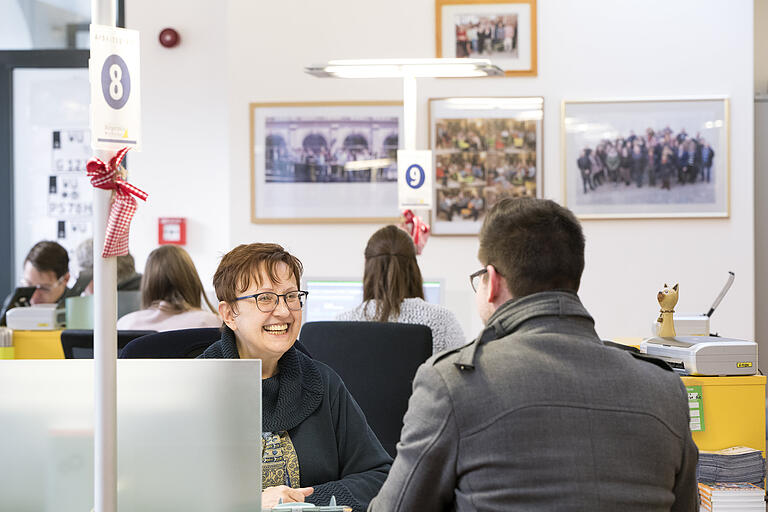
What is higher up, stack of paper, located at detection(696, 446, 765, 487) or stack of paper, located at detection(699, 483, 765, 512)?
stack of paper, located at detection(696, 446, 765, 487)

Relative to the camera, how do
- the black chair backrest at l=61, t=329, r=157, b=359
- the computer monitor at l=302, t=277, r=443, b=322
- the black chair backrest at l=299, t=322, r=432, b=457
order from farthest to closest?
the computer monitor at l=302, t=277, r=443, b=322 → the black chair backrest at l=61, t=329, r=157, b=359 → the black chair backrest at l=299, t=322, r=432, b=457

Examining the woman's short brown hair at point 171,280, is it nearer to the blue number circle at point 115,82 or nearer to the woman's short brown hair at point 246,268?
the woman's short brown hair at point 246,268

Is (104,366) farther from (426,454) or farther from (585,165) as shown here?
(585,165)

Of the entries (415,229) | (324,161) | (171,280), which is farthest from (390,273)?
(324,161)

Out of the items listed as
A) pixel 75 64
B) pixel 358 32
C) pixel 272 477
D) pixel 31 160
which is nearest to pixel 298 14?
pixel 358 32

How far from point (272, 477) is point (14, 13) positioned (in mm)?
5079

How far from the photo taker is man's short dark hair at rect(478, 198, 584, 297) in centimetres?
157

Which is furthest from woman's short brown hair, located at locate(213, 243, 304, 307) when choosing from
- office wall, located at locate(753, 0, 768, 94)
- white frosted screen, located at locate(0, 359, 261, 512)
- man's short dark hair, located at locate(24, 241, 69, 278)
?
office wall, located at locate(753, 0, 768, 94)

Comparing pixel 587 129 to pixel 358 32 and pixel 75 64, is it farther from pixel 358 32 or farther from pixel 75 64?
pixel 75 64

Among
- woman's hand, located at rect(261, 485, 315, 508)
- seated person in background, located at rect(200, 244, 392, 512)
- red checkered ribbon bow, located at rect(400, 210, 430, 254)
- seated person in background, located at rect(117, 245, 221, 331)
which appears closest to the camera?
woman's hand, located at rect(261, 485, 315, 508)

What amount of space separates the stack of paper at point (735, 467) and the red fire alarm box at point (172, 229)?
12.8ft

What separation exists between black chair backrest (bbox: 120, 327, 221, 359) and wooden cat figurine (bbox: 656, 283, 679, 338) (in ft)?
4.60

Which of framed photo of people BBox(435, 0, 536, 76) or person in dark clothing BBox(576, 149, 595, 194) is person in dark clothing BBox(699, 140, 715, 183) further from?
framed photo of people BBox(435, 0, 536, 76)

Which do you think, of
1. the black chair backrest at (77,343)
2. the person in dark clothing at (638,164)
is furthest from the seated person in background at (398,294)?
the person in dark clothing at (638,164)
